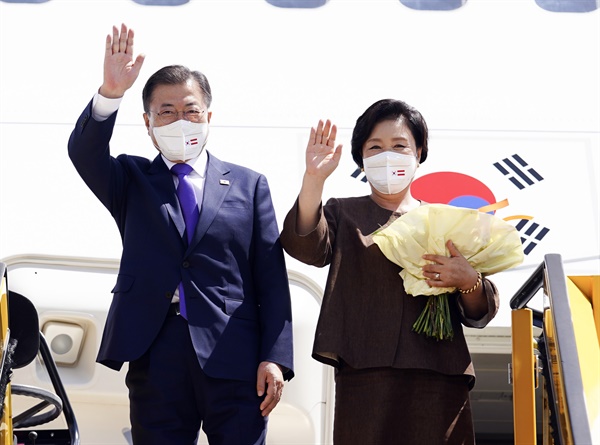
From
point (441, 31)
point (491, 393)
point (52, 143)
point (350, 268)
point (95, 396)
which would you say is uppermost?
point (441, 31)

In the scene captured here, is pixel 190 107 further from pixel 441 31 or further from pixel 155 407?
pixel 441 31

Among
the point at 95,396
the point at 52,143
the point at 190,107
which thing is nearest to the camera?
the point at 190,107

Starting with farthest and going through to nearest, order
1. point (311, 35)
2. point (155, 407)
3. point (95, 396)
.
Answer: point (311, 35) < point (95, 396) < point (155, 407)

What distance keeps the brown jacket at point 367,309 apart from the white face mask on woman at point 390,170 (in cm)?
11

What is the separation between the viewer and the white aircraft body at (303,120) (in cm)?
468

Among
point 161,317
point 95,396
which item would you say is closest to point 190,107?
point 161,317

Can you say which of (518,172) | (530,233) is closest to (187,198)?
(530,233)

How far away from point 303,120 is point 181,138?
192 centimetres

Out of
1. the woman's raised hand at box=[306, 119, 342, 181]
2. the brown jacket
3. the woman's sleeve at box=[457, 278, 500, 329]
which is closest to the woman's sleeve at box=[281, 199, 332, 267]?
the brown jacket

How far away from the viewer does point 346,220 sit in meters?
3.66

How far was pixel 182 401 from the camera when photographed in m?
3.39

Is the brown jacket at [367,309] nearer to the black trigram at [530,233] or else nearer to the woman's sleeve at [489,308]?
the woman's sleeve at [489,308]

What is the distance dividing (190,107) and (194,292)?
2.06 feet

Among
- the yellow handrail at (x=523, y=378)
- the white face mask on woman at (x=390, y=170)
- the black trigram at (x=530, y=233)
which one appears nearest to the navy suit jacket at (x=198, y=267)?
the white face mask on woman at (x=390, y=170)
